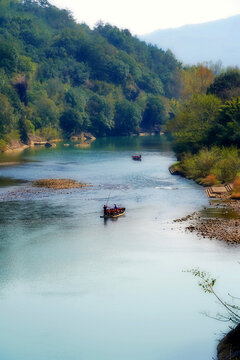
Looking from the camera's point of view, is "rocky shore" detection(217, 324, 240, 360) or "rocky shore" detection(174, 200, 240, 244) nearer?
"rocky shore" detection(217, 324, 240, 360)

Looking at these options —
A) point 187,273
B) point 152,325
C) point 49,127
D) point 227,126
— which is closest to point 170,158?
point 227,126

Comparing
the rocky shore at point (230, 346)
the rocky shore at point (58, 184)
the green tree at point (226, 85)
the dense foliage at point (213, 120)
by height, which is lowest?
the rocky shore at point (58, 184)

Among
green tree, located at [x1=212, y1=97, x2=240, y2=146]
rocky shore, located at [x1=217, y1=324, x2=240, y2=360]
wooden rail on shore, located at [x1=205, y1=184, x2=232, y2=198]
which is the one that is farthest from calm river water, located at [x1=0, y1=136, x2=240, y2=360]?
green tree, located at [x1=212, y1=97, x2=240, y2=146]

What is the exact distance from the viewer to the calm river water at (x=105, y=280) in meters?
27.2

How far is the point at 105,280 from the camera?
3522 cm

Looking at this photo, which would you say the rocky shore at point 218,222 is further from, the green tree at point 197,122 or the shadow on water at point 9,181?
the green tree at point 197,122

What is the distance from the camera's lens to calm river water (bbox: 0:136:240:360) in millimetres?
27188

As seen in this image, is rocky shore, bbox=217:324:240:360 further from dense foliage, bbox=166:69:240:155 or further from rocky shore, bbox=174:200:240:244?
dense foliage, bbox=166:69:240:155

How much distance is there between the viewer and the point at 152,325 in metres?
29.0

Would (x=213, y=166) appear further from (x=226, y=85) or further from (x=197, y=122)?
(x=226, y=85)

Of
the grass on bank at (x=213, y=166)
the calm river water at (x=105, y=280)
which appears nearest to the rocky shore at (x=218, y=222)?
the calm river water at (x=105, y=280)

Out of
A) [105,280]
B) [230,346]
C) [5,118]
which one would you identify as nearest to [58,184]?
[105,280]

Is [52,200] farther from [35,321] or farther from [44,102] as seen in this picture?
[44,102]

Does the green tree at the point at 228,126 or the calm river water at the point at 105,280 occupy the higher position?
the green tree at the point at 228,126
